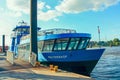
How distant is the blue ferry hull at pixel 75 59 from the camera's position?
2266 centimetres

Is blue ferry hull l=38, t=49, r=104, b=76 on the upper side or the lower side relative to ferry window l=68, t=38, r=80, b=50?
lower

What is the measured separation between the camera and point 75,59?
22.7 m

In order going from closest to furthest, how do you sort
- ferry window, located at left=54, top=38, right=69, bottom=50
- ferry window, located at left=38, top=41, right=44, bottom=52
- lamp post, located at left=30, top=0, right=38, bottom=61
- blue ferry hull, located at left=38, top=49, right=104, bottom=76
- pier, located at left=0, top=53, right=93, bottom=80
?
pier, located at left=0, top=53, right=93, bottom=80 → blue ferry hull, located at left=38, top=49, right=104, bottom=76 → ferry window, located at left=54, top=38, right=69, bottom=50 → lamp post, located at left=30, top=0, right=38, bottom=61 → ferry window, located at left=38, top=41, right=44, bottom=52

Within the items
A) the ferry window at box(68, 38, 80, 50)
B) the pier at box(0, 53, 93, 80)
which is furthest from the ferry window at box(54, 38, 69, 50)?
the pier at box(0, 53, 93, 80)

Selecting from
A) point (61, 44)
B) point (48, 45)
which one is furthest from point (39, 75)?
point (48, 45)

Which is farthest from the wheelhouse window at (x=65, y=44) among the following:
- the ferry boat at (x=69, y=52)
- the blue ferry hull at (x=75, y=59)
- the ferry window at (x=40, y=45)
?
the ferry window at (x=40, y=45)

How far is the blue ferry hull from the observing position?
22656 mm

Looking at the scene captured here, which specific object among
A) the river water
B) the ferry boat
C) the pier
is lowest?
the river water

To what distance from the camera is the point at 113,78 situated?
26406 millimetres

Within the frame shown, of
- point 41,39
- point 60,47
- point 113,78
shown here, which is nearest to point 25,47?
point 41,39

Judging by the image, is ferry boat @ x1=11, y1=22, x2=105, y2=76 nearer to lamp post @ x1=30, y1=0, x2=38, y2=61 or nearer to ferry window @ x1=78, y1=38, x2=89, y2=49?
ferry window @ x1=78, y1=38, x2=89, y2=49

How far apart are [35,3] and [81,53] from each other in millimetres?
7359

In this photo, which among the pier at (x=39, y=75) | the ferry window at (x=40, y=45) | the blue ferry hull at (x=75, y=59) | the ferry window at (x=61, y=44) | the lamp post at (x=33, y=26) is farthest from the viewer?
the ferry window at (x=40, y=45)

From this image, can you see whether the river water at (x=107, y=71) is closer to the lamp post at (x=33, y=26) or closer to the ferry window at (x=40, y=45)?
the ferry window at (x=40, y=45)
